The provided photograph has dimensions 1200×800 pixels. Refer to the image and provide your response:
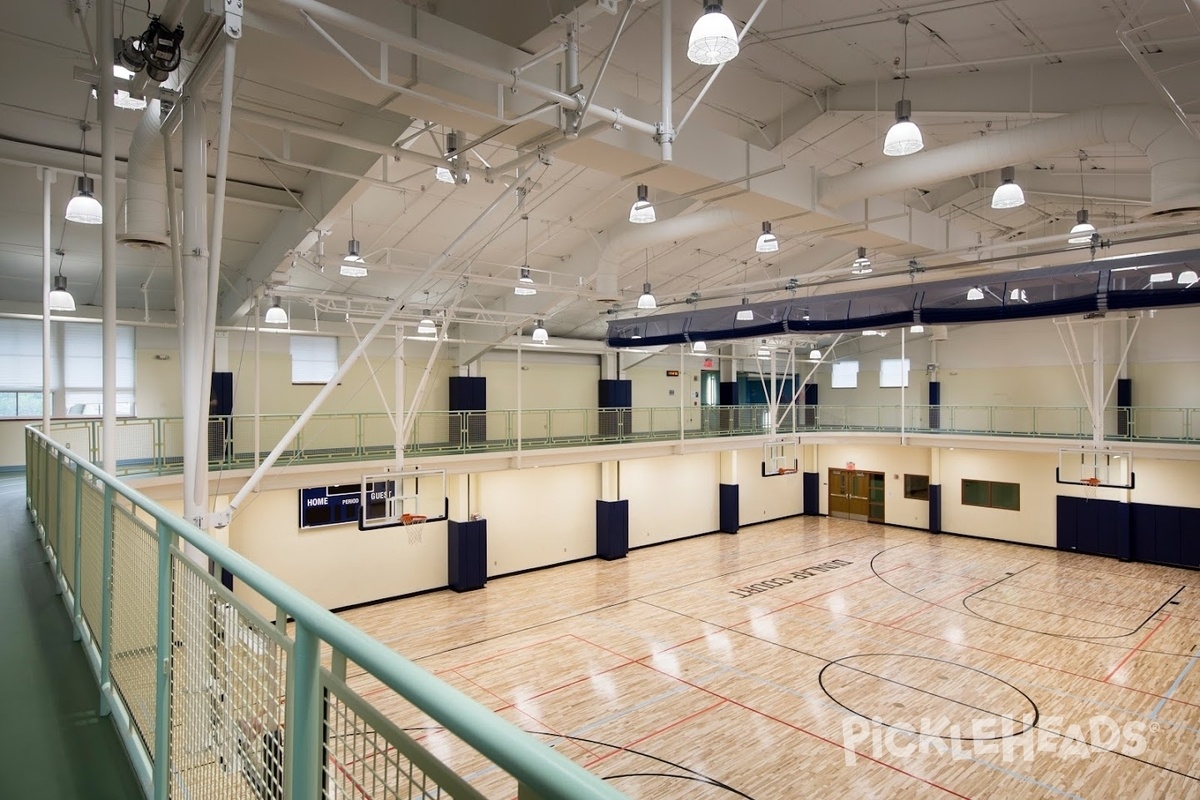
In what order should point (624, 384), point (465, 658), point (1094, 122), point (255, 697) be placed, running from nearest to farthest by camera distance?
point (255, 697) < point (1094, 122) < point (465, 658) < point (624, 384)

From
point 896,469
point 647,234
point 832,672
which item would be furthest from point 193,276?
point 896,469

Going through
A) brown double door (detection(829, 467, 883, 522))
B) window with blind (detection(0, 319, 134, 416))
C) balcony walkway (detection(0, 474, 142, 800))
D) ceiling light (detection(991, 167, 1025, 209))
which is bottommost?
brown double door (detection(829, 467, 883, 522))

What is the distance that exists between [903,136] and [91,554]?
26.2 ft

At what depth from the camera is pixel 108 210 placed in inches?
223

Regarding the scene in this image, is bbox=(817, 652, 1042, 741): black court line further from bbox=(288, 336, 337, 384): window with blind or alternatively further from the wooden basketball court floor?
bbox=(288, 336, 337, 384): window with blind

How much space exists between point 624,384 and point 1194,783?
1941cm

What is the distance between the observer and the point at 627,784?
29.8ft

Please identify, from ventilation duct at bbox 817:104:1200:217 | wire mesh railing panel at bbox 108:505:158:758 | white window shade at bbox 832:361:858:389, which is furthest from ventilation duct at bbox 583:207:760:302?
white window shade at bbox 832:361:858:389

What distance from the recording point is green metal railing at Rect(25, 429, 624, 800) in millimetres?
1064

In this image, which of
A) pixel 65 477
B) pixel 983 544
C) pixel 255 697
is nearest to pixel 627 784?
pixel 65 477

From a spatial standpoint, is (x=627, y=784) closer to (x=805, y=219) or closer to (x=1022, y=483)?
(x=805, y=219)

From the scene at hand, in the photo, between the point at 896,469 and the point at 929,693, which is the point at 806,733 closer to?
the point at 929,693

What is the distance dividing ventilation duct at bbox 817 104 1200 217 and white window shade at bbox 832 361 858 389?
2366 cm

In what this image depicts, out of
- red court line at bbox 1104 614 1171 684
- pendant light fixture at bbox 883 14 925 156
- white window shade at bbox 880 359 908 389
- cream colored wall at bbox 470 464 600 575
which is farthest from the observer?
white window shade at bbox 880 359 908 389
